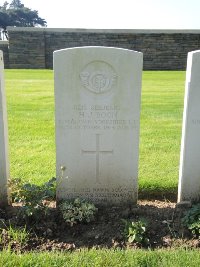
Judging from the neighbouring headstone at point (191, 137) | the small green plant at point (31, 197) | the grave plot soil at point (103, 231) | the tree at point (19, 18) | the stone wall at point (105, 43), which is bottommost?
the grave plot soil at point (103, 231)

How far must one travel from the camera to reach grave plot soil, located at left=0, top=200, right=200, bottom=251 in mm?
2879

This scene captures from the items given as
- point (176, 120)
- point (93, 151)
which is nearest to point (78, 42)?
point (176, 120)

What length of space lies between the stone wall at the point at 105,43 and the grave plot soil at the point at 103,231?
19181 millimetres

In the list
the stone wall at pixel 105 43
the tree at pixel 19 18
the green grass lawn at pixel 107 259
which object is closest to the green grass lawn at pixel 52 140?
the green grass lawn at pixel 107 259

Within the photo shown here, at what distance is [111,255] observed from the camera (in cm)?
263

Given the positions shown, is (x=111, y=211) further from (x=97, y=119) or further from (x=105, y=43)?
(x=105, y=43)

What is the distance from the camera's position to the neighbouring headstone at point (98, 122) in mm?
3189

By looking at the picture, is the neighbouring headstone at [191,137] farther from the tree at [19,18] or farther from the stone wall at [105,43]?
the tree at [19,18]

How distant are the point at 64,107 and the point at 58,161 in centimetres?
56

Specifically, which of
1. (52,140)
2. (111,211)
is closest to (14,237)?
(111,211)

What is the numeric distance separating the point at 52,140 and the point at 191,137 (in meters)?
2.79

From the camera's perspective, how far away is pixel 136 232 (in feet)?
9.59

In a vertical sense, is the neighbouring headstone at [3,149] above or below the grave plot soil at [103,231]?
above

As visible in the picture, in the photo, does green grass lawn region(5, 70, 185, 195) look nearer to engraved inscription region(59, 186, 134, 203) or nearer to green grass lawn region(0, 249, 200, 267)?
engraved inscription region(59, 186, 134, 203)
